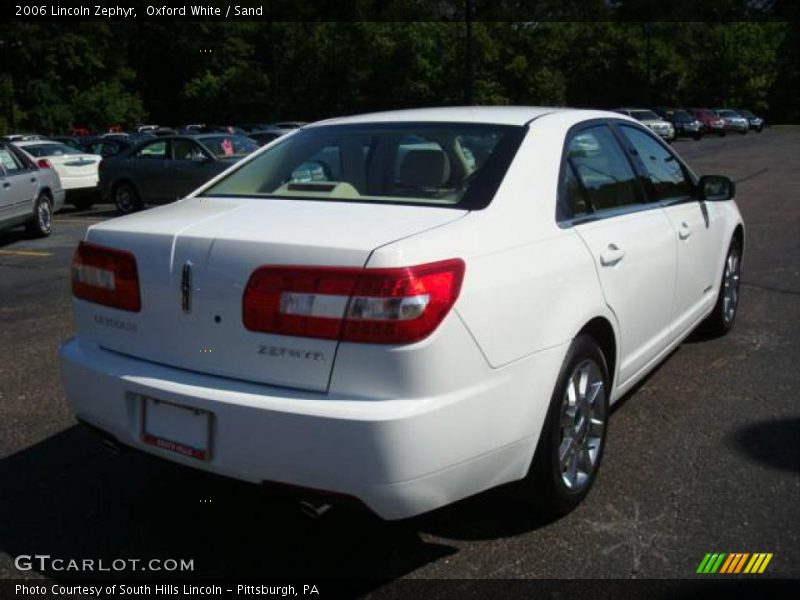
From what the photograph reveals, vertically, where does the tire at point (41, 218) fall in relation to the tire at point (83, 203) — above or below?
above

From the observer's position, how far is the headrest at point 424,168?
340cm

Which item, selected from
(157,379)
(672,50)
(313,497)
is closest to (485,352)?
(313,497)

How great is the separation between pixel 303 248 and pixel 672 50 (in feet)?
234

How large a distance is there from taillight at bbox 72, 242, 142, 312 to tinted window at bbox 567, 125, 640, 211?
1842 millimetres

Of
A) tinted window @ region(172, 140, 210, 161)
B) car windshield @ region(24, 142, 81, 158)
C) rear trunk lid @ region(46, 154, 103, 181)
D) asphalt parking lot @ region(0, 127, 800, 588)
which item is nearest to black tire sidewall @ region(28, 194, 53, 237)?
tinted window @ region(172, 140, 210, 161)

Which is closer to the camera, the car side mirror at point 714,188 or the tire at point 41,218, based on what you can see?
the car side mirror at point 714,188

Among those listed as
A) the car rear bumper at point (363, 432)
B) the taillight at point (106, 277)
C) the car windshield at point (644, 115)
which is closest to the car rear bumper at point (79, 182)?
the taillight at point (106, 277)

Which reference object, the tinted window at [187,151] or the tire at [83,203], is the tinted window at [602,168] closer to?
the tinted window at [187,151]

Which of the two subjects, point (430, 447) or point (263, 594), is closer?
point (430, 447)

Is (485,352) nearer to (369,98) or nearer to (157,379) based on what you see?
(157,379)

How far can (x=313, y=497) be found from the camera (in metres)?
2.63

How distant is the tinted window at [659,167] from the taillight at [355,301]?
207 centimetres

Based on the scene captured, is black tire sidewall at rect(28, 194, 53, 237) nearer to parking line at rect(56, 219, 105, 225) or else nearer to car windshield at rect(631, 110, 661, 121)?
parking line at rect(56, 219, 105, 225)

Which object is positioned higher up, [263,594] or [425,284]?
[425,284]
